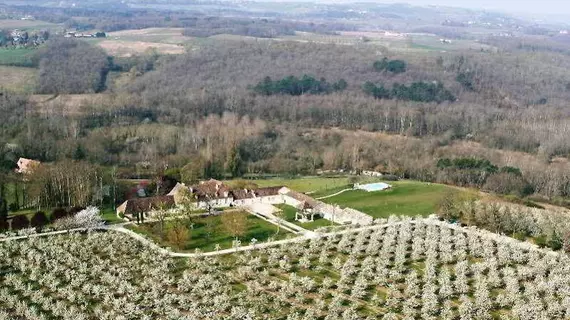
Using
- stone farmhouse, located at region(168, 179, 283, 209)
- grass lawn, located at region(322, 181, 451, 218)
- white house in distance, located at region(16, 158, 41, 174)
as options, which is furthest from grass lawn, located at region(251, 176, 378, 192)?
white house in distance, located at region(16, 158, 41, 174)

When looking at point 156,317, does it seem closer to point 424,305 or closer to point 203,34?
point 424,305

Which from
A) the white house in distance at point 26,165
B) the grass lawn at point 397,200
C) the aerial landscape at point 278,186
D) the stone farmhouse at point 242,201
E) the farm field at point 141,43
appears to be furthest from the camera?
the farm field at point 141,43

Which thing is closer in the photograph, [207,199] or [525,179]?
[207,199]

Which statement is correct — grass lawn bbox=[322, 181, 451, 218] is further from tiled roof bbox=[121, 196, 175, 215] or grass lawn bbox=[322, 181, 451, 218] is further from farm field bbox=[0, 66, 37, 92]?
farm field bbox=[0, 66, 37, 92]

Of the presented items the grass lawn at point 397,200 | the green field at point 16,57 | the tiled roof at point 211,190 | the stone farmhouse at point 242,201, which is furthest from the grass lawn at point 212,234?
the green field at point 16,57

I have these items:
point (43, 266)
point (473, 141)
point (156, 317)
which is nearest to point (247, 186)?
point (43, 266)

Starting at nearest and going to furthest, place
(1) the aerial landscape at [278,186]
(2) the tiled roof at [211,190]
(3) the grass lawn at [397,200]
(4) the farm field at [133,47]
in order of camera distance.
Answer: (1) the aerial landscape at [278,186] < (3) the grass lawn at [397,200] < (2) the tiled roof at [211,190] < (4) the farm field at [133,47]

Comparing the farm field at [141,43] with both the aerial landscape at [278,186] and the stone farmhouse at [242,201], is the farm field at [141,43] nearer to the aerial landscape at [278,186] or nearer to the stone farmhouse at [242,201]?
the aerial landscape at [278,186]
